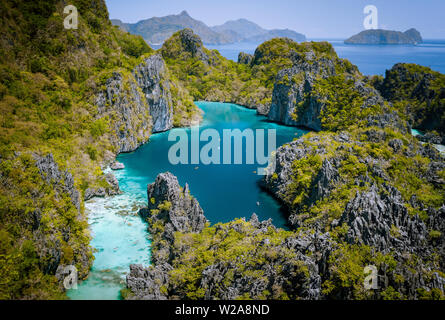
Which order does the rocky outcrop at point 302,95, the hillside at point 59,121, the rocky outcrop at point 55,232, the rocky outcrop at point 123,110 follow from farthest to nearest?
1. the rocky outcrop at point 302,95
2. the rocky outcrop at point 123,110
3. the rocky outcrop at point 55,232
4. the hillside at point 59,121

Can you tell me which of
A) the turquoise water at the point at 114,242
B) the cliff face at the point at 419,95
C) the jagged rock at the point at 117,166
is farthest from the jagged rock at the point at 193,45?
the turquoise water at the point at 114,242

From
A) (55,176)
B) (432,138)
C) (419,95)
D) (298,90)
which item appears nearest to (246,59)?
(298,90)

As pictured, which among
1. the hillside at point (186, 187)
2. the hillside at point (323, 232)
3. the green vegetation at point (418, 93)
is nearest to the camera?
the hillside at point (323, 232)

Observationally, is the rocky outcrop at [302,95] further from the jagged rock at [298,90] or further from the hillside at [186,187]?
the hillside at [186,187]

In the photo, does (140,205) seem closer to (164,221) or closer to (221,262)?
(164,221)

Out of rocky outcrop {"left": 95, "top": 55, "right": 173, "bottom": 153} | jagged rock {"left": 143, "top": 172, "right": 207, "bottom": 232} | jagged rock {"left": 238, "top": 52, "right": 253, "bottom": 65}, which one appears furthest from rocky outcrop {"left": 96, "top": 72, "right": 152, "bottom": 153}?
jagged rock {"left": 238, "top": 52, "right": 253, "bottom": 65}

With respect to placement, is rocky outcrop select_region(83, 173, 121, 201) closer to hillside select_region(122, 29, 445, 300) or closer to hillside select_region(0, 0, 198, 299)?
hillside select_region(0, 0, 198, 299)
